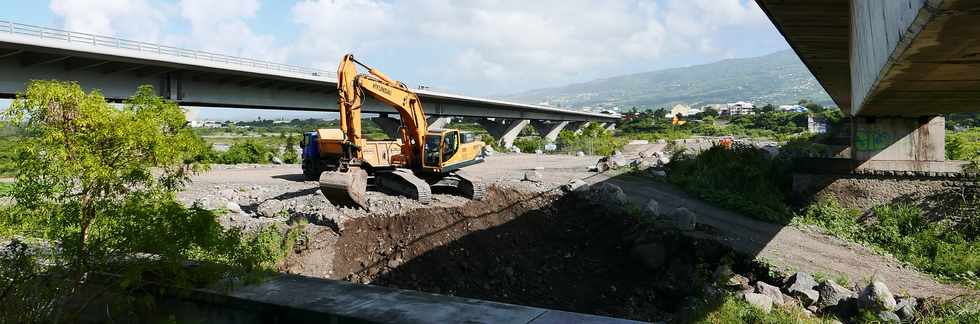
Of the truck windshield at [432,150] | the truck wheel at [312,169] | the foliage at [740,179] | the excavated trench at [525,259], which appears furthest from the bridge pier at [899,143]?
the truck wheel at [312,169]

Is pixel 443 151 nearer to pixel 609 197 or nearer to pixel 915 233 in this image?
pixel 609 197

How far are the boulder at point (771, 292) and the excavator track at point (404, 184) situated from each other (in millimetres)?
8646

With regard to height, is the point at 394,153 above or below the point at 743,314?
above

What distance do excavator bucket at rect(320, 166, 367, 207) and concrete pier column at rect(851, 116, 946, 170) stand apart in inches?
582

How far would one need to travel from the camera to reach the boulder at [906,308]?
400 inches

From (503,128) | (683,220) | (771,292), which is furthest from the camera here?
(503,128)

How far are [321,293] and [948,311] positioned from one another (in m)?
10.3

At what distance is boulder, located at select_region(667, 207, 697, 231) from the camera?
15214 millimetres

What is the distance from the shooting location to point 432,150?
18.2 m

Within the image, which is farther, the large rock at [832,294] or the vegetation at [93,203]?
the large rock at [832,294]

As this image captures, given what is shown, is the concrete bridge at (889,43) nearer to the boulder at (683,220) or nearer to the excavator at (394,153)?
the boulder at (683,220)

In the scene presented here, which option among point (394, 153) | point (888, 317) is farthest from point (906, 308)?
point (394, 153)

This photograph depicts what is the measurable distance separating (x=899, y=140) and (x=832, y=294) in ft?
32.5

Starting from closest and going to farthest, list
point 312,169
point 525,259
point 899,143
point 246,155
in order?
point 525,259 < point 899,143 < point 312,169 < point 246,155
